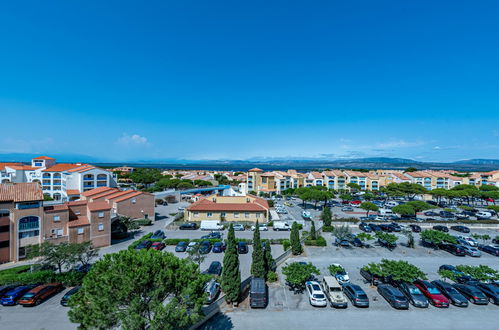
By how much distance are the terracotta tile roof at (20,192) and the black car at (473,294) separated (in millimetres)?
43089

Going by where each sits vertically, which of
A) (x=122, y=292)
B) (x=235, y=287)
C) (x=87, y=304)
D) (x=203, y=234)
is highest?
(x=122, y=292)

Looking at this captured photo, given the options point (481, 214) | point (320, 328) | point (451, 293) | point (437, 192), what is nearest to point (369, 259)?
point (451, 293)

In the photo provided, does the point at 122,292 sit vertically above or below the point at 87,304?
above

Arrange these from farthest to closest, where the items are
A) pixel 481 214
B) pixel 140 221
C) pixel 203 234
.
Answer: pixel 481 214 < pixel 140 221 < pixel 203 234

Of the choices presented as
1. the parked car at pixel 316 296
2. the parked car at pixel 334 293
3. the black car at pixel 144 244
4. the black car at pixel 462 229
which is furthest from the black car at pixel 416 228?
the black car at pixel 144 244

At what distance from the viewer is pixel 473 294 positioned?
1839 cm

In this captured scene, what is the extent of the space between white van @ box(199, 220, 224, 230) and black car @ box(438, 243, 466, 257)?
31.6 meters

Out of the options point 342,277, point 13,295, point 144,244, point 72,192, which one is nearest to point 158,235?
point 144,244

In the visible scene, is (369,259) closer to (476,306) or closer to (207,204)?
(476,306)

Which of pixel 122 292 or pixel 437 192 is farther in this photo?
pixel 437 192

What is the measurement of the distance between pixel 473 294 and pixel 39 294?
33850mm

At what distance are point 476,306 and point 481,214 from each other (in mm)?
42539

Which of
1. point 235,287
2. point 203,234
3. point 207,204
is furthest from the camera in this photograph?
point 207,204

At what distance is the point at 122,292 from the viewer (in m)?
11.0
